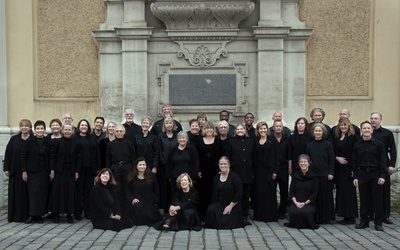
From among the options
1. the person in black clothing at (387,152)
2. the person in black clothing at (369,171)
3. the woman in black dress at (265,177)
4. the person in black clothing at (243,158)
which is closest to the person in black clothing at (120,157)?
the person in black clothing at (243,158)

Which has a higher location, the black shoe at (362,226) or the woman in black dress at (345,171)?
the woman in black dress at (345,171)

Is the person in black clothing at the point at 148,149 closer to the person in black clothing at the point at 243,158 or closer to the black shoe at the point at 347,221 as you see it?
the person in black clothing at the point at 243,158

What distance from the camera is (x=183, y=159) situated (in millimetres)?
7863

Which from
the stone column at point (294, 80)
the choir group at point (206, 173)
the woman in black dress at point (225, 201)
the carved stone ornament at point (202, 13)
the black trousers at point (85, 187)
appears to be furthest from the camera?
the stone column at point (294, 80)

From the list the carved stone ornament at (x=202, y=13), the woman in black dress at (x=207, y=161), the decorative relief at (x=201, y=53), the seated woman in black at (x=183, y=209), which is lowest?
the seated woman in black at (x=183, y=209)

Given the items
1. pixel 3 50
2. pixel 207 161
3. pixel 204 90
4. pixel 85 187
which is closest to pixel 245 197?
pixel 207 161

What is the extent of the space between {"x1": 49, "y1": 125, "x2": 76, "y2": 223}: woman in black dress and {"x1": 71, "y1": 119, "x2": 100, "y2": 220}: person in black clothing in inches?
3.6

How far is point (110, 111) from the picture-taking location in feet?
39.7

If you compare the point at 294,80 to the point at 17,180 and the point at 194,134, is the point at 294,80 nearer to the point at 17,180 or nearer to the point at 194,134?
the point at 194,134

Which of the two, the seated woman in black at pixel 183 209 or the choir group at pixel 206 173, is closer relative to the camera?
the seated woman in black at pixel 183 209

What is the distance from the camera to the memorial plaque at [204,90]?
11.9m

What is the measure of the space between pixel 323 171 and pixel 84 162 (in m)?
3.49

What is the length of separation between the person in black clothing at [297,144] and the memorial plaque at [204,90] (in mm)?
3673

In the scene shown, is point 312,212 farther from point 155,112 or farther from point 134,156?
point 155,112
